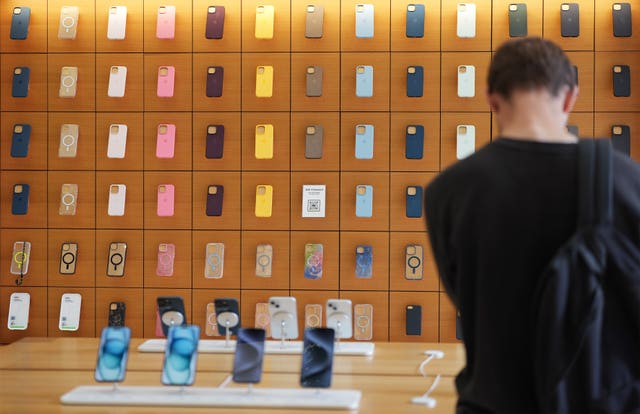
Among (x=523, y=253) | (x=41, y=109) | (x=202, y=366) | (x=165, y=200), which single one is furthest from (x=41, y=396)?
(x=41, y=109)

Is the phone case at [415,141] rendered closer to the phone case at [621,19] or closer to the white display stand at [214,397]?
the phone case at [621,19]

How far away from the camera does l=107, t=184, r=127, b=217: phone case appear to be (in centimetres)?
602

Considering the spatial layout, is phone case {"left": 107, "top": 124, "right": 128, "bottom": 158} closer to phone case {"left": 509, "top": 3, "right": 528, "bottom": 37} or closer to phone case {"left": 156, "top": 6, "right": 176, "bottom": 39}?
phone case {"left": 156, "top": 6, "right": 176, "bottom": 39}

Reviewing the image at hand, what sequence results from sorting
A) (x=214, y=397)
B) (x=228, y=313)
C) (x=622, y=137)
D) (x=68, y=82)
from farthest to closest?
(x=68, y=82) → (x=622, y=137) → (x=228, y=313) → (x=214, y=397)

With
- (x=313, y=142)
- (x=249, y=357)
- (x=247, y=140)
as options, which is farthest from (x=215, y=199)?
(x=249, y=357)

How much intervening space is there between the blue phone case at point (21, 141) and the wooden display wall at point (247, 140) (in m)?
0.08

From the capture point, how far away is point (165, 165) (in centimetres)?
609

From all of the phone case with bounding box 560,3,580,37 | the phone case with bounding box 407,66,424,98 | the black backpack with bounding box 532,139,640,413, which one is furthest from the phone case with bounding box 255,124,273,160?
the black backpack with bounding box 532,139,640,413

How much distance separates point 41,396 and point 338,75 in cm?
332

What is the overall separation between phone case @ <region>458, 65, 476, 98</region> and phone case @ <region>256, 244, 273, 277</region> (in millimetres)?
1641

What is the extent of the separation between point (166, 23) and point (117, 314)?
2.00 metres

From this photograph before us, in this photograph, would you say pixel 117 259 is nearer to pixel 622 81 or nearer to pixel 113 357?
pixel 113 357

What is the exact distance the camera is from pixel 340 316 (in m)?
4.25

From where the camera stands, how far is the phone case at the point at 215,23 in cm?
600
